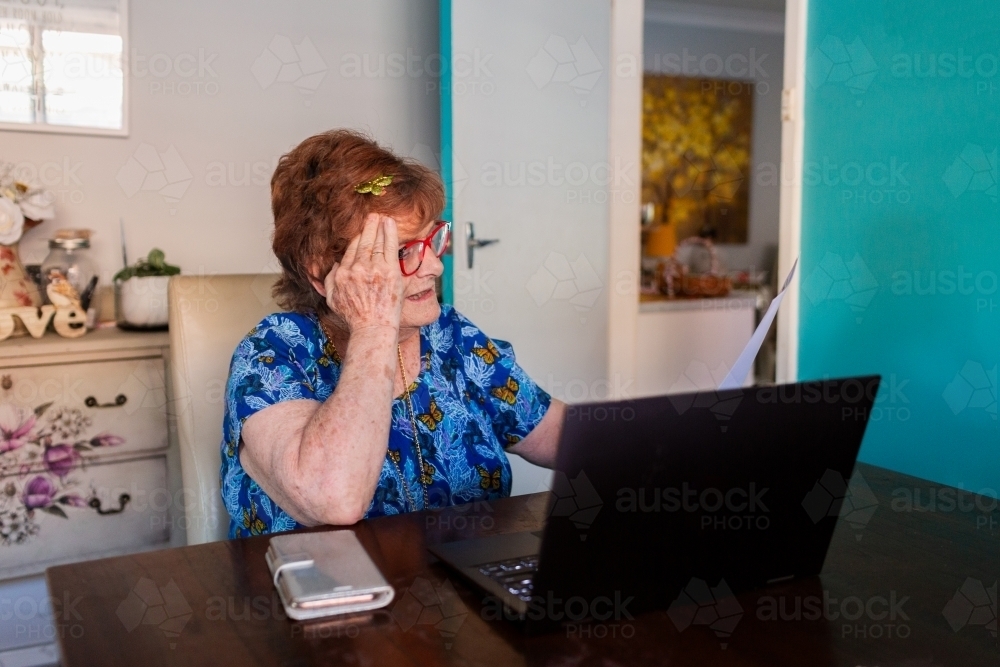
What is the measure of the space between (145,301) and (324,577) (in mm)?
1624

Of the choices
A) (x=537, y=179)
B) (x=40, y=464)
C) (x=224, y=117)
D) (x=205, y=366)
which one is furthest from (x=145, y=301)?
(x=537, y=179)

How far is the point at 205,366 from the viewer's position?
56.1 inches

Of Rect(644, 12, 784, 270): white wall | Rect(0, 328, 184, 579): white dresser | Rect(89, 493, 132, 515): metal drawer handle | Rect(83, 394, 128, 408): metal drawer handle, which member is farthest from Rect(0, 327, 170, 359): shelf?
Rect(644, 12, 784, 270): white wall

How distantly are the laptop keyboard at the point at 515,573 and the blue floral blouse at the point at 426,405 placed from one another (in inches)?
16.1

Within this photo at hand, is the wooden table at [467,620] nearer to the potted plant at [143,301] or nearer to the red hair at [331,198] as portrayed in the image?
the red hair at [331,198]

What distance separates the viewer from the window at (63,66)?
238cm

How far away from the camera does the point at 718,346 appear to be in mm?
4066

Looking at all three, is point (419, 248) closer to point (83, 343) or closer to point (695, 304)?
point (83, 343)

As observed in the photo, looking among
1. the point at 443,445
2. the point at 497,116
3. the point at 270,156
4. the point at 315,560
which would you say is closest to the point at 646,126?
the point at 497,116

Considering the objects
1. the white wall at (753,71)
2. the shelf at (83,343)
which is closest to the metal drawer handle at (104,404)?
the shelf at (83,343)

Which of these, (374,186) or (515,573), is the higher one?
(374,186)

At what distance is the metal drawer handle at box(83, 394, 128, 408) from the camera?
2064 mm

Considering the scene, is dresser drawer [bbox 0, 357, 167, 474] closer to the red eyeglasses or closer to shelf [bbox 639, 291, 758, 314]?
the red eyeglasses

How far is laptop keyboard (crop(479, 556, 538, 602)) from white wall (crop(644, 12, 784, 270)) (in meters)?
5.24
